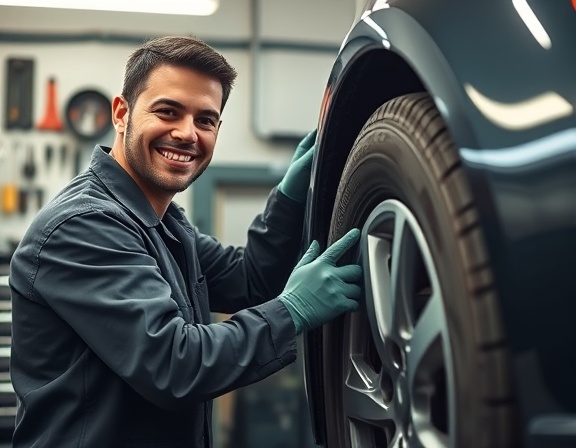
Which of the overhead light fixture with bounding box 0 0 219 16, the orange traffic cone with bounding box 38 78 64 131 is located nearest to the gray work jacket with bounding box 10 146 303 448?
the overhead light fixture with bounding box 0 0 219 16

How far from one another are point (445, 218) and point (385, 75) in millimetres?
390

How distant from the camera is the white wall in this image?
4910 millimetres

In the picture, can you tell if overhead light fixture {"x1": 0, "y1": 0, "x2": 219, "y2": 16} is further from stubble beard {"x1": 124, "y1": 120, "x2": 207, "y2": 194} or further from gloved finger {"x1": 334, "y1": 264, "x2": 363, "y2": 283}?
gloved finger {"x1": 334, "y1": 264, "x2": 363, "y2": 283}

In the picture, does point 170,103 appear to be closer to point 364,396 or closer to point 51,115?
point 364,396

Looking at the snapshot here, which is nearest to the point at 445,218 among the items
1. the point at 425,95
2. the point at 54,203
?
the point at 425,95

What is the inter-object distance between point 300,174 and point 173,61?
1.13 ft

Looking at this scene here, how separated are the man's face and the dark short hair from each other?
0.05ft

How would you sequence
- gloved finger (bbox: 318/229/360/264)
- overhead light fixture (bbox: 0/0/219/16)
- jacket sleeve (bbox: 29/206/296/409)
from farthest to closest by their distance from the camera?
overhead light fixture (bbox: 0/0/219/16) → jacket sleeve (bbox: 29/206/296/409) → gloved finger (bbox: 318/229/360/264)

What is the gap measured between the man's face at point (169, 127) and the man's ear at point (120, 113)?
8 cm

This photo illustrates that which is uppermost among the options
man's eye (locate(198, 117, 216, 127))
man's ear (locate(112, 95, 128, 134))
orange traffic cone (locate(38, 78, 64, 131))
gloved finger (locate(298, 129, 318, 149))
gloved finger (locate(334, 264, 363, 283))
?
orange traffic cone (locate(38, 78, 64, 131))

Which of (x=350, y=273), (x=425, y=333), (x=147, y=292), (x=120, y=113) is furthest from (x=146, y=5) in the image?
(x=425, y=333)

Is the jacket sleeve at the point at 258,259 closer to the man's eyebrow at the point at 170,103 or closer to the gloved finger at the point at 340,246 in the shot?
the man's eyebrow at the point at 170,103

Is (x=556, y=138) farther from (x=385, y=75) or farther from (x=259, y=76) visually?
(x=259, y=76)

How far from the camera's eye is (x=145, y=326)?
130 cm
